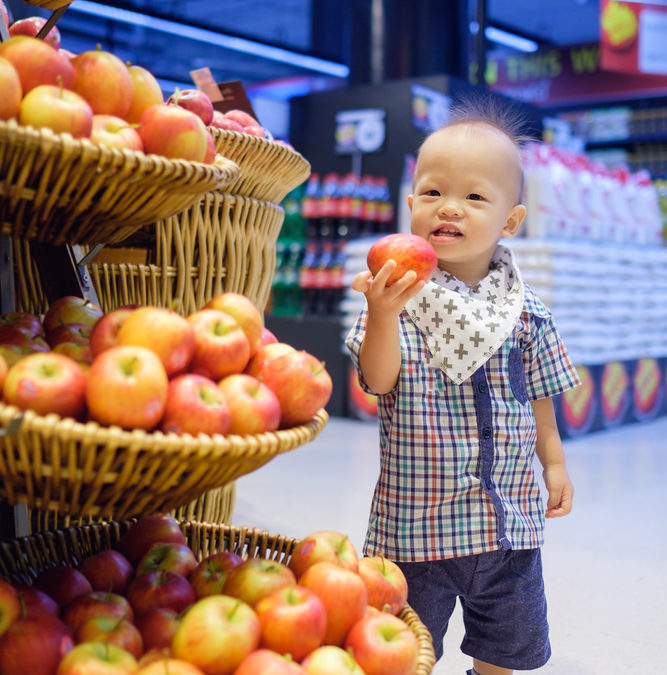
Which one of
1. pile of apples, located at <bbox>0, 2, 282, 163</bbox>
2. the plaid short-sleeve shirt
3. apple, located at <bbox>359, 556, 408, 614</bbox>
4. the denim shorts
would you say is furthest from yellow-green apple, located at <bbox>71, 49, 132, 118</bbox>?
the denim shorts

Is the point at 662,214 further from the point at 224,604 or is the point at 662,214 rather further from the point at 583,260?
the point at 224,604

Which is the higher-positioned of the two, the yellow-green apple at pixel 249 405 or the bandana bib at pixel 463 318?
the bandana bib at pixel 463 318

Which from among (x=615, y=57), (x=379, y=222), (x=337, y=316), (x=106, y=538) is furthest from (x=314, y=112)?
(x=106, y=538)

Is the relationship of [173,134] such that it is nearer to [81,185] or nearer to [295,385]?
[81,185]

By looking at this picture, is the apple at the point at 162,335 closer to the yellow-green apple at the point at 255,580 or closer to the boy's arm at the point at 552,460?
the yellow-green apple at the point at 255,580

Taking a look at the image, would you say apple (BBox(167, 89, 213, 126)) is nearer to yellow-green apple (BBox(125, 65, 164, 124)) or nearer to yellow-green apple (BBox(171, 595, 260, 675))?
yellow-green apple (BBox(125, 65, 164, 124))

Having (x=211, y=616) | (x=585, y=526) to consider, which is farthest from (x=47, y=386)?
(x=585, y=526)

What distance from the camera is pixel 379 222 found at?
582 centimetres

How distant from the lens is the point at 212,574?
1.16 m

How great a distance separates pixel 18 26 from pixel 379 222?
445 cm

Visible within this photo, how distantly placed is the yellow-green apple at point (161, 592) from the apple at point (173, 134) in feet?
1.81


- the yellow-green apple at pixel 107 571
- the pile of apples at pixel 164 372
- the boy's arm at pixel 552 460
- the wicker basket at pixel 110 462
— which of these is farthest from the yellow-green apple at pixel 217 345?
the boy's arm at pixel 552 460

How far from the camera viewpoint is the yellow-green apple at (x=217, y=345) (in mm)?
1024

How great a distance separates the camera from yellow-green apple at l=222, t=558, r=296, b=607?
106 centimetres
